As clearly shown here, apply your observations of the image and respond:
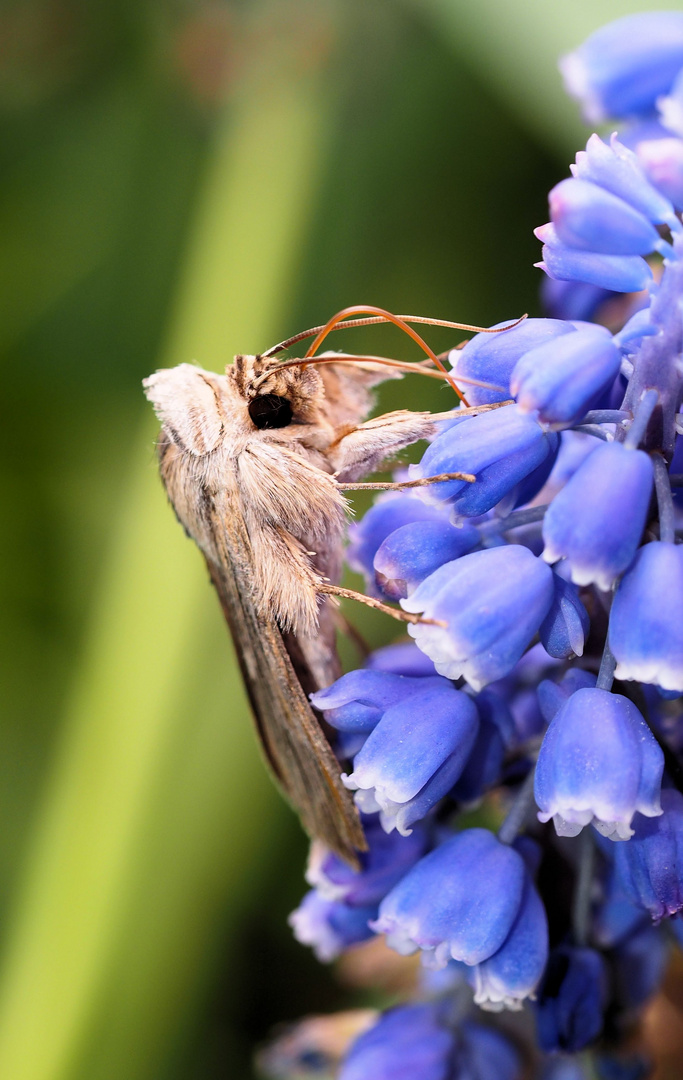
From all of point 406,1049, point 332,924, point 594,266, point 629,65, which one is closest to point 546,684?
point 594,266

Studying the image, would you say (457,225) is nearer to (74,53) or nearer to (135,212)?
(135,212)

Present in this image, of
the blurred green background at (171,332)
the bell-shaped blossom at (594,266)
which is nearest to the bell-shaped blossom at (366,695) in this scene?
the bell-shaped blossom at (594,266)

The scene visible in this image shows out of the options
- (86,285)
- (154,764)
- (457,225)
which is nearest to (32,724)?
(154,764)

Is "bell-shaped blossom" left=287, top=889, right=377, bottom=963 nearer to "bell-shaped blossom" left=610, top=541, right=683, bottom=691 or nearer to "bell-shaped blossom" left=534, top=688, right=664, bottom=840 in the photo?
"bell-shaped blossom" left=534, top=688, right=664, bottom=840

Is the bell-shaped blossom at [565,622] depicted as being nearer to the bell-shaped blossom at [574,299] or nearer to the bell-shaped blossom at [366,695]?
the bell-shaped blossom at [366,695]

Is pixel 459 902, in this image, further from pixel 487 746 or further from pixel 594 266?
pixel 594 266
